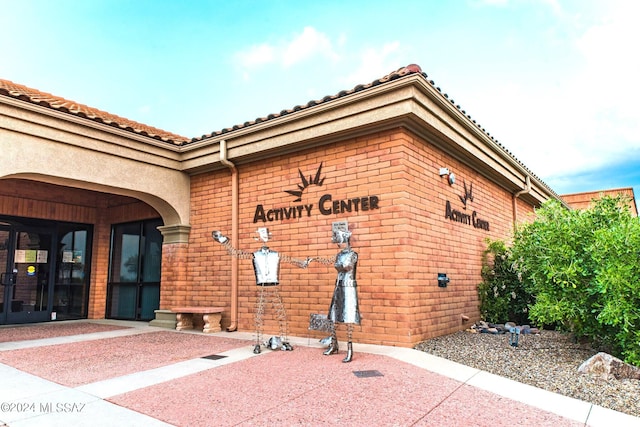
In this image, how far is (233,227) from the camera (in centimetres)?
781

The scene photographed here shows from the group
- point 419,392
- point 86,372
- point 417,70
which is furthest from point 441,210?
point 86,372

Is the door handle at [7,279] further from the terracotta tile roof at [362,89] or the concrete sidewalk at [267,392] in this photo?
the terracotta tile roof at [362,89]

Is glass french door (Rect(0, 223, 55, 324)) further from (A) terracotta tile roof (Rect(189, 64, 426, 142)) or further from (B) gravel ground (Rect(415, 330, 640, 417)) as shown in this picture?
(B) gravel ground (Rect(415, 330, 640, 417))

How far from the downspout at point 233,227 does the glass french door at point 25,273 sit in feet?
17.7

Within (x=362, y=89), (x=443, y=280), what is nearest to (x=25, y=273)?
(x=362, y=89)

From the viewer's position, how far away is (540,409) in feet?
11.0

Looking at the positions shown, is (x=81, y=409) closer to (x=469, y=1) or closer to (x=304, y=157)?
(x=304, y=157)

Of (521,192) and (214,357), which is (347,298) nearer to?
(214,357)

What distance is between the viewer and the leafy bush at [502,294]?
812 cm

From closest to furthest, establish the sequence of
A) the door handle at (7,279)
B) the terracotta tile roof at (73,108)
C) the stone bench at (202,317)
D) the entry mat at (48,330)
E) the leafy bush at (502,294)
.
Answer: the terracotta tile roof at (73,108), the entry mat at (48,330), the stone bench at (202,317), the leafy bush at (502,294), the door handle at (7,279)

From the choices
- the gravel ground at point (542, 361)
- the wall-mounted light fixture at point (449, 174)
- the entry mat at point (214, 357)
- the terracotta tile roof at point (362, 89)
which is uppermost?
the terracotta tile roof at point (362, 89)

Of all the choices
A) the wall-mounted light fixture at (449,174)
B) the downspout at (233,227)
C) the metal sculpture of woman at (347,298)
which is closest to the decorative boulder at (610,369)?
the metal sculpture of woman at (347,298)

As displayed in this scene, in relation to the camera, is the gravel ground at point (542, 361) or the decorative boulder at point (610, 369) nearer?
the gravel ground at point (542, 361)

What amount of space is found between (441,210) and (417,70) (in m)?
2.42
